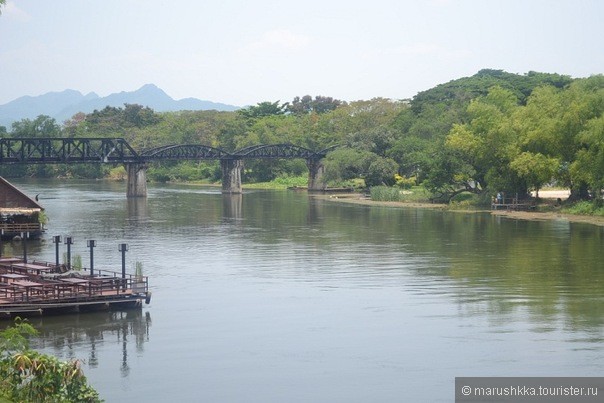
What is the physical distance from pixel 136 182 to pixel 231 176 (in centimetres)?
2041

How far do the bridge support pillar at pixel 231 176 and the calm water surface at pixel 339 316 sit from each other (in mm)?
72925

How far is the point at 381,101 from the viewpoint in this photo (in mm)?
187250

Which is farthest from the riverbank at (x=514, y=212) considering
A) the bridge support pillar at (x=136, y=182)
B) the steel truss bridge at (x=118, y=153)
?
the bridge support pillar at (x=136, y=182)

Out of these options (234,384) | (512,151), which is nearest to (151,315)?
(234,384)

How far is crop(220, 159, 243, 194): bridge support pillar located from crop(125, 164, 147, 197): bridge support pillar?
1805cm

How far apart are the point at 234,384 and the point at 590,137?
208 ft

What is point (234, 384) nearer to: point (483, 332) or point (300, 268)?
point (483, 332)

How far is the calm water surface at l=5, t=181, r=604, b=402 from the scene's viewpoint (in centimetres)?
3453

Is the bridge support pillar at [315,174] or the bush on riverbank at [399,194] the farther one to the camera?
the bridge support pillar at [315,174]

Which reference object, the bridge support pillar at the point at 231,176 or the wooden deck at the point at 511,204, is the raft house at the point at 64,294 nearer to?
the wooden deck at the point at 511,204

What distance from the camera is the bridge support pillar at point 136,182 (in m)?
142

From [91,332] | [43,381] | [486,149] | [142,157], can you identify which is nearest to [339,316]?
[91,332]

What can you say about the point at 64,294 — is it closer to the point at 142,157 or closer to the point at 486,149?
the point at 486,149

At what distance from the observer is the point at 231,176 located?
157875 millimetres
